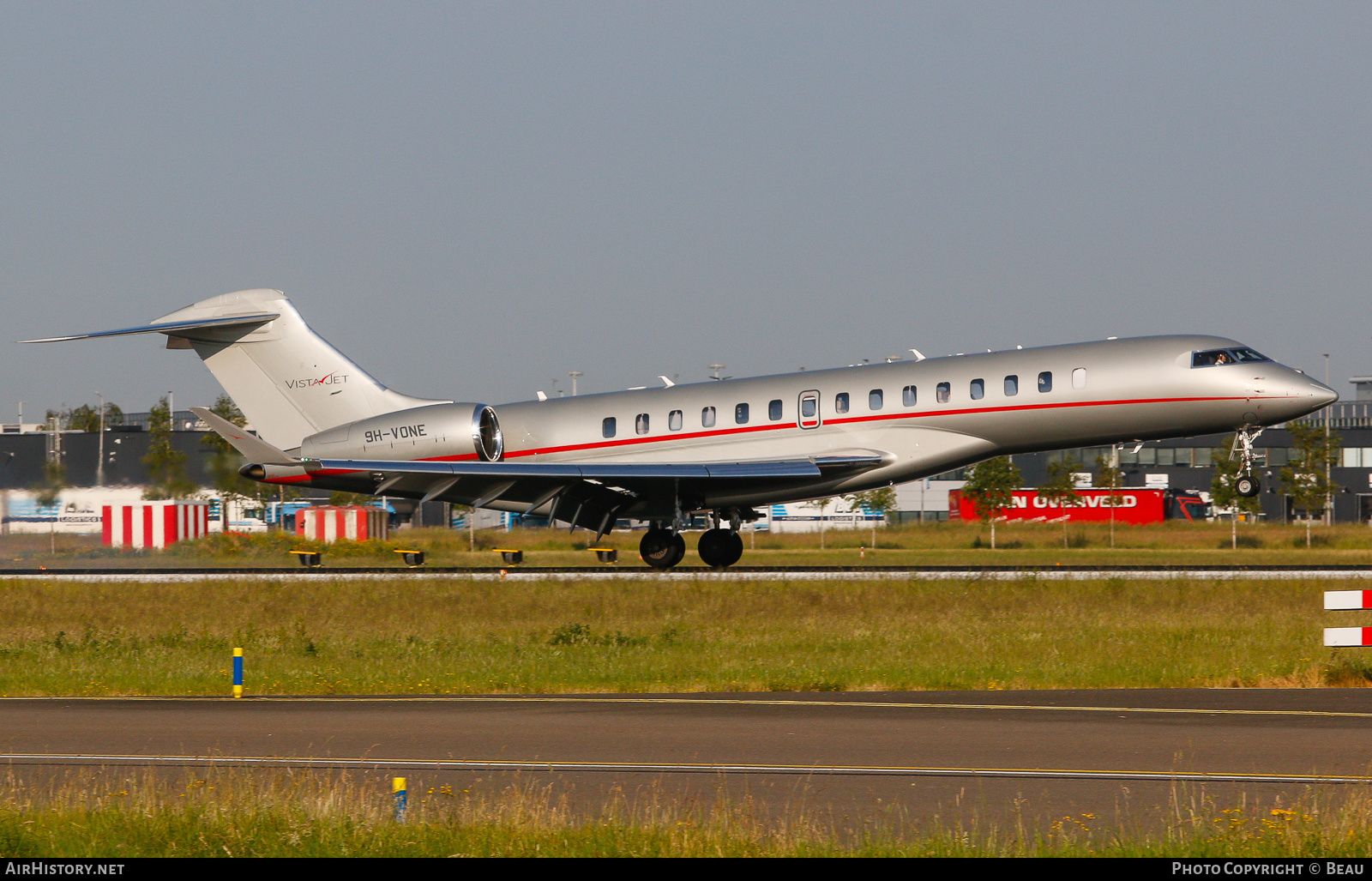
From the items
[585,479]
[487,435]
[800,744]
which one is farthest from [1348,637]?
[487,435]

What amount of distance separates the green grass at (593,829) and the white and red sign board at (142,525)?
36.3m

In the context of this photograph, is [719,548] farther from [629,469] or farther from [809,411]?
[809,411]

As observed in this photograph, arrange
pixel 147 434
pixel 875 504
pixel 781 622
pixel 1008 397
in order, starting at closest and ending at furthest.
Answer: pixel 781 622 → pixel 1008 397 → pixel 875 504 → pixel 147 434

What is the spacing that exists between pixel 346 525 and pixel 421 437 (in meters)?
17.6

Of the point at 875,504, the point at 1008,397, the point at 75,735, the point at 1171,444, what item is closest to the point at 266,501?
the point at 875,504

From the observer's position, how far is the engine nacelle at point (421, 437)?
101 feet

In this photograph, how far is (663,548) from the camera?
99.5 feet

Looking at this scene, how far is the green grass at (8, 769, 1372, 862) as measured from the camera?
285 inches

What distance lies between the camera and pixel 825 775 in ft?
31.4

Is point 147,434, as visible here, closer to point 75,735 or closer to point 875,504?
point 875,504

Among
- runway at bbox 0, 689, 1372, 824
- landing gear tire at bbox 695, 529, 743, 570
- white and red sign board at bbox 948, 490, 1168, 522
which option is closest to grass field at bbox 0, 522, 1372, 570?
landing gear tire at bbox 695, 529, 743, 570

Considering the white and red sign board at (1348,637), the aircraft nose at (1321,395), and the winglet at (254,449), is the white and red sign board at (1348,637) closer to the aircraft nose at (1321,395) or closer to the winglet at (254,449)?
the aircraft nose at (1321,395)

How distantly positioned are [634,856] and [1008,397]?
2135 centimetres

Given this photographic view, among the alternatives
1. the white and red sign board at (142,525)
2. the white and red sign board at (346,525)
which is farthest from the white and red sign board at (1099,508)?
the white and red sign board at (142,525)
